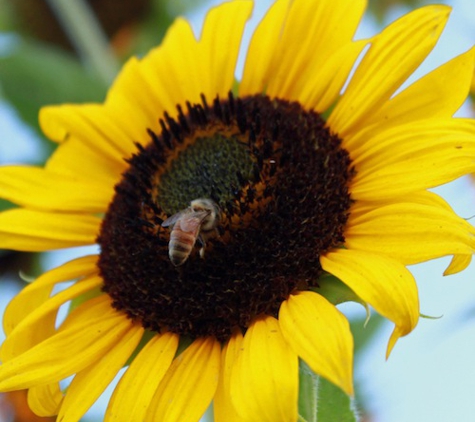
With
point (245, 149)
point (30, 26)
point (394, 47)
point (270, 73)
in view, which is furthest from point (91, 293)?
point (30, 26)

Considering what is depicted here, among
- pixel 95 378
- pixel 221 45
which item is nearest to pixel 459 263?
pixel 95 378

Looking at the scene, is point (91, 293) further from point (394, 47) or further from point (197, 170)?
point (394, 47)

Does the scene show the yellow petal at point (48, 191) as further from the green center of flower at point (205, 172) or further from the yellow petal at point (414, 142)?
the yellow petal at point (414, 142)

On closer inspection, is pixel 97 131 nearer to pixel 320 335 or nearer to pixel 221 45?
pixel 221 45

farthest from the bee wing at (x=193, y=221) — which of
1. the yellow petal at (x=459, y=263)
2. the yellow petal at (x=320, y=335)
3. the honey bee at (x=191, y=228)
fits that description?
the yellow petal at (x=459, y=263)

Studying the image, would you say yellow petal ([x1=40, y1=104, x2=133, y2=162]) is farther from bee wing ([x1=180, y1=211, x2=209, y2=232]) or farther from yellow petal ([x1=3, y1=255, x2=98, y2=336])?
bee wing ([x1=180, y1=211, x2=209, y2=232])

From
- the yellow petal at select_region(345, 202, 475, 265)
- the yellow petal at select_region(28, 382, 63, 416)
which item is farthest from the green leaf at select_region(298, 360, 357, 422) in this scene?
the yellow petal at select_region(28, 382, 63, 416)
